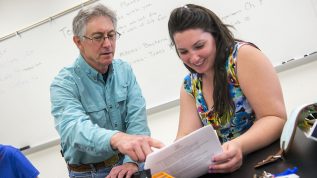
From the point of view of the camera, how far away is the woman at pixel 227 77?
3.90 feet

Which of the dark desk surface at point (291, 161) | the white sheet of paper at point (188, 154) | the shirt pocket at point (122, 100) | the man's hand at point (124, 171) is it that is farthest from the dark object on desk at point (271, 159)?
the shirt pocket at point (122, 100)

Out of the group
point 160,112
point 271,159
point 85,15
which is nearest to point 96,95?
point 85,15

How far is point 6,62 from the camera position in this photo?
2.77m

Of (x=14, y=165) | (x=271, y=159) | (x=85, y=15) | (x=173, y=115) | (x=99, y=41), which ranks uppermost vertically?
(x=85, y=15)

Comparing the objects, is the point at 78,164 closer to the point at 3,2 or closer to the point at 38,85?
the point at 38,85

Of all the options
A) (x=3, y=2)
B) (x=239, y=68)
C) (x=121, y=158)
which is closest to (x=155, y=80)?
(x=121, y=158)

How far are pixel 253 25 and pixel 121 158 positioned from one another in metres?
1.33

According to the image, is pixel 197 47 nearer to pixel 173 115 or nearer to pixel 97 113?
pixel 97 113

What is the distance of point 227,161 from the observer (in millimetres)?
951

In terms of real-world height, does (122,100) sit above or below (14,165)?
above

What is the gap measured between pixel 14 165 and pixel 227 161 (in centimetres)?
150

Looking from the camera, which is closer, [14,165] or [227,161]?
[227,161]

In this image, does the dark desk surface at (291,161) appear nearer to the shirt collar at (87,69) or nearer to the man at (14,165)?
the shirt collar at (87,69)

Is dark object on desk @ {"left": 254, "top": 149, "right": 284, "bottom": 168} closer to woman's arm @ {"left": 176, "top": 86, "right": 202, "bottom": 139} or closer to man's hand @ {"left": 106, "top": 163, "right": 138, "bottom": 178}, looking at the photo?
man's hand @ {"left": 106, "top": 163, "right": 138, "bottom": 178}
